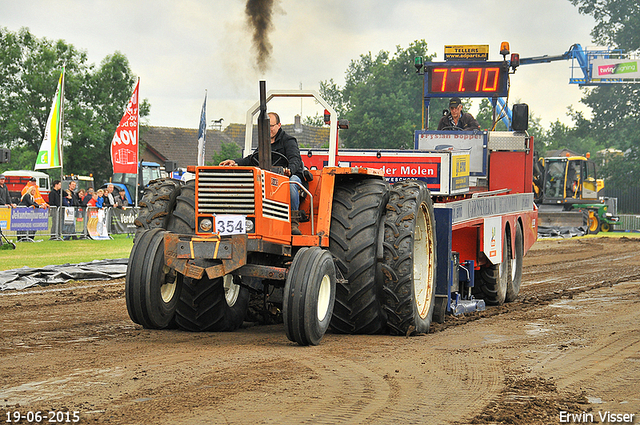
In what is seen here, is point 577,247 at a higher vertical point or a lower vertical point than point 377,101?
lower

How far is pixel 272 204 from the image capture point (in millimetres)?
7504

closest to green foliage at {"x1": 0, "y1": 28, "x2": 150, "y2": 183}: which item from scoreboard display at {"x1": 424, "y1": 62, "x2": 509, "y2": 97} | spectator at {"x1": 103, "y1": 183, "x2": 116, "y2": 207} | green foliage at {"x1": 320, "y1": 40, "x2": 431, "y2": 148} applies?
green foliage at {"x1": 320, "y1": 40, "x2": 431, "y2": 148}

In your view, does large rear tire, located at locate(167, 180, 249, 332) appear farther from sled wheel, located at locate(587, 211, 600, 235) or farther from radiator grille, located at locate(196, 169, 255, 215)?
sled wheel, located at locate(587, 211, 600, 235)

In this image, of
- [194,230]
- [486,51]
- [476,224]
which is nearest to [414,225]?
[194,230]

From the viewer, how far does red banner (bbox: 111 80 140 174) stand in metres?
24.4

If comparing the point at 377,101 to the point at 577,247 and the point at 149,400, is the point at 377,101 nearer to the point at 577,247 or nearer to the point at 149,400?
the point at 577,247

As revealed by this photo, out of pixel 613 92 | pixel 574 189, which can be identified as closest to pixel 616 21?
pixel 613 92

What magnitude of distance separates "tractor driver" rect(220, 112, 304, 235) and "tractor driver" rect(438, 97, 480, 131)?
591 centimetres

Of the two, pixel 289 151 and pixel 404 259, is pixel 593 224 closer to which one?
pixel 404 259

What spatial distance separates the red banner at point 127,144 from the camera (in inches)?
962

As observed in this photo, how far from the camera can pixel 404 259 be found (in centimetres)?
783

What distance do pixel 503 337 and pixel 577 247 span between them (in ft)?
62.9

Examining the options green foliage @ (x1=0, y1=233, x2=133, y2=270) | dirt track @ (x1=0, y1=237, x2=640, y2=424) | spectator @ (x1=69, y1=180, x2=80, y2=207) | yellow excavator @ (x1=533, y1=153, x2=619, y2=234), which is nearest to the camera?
dirt track @ (x1=0, y1=237, x2=640, y2=424)

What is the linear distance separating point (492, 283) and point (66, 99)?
43.1 meters
